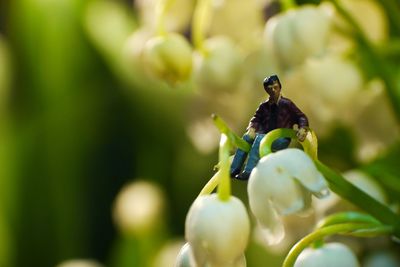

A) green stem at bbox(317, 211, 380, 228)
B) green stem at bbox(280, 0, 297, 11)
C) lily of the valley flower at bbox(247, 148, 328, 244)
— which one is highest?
green stem at bbox(280, 0, 297, 11)

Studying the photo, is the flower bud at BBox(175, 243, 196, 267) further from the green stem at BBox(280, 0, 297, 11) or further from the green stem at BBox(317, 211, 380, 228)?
the green stem at BBox(280, 0, 297, 11)

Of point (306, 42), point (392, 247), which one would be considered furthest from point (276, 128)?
point (392, 247)

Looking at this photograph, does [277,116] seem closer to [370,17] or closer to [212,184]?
[212,184]

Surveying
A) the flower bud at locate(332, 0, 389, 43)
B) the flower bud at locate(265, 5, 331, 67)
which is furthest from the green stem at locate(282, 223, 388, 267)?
the flower bud at locate(332, 0, 389, 43)

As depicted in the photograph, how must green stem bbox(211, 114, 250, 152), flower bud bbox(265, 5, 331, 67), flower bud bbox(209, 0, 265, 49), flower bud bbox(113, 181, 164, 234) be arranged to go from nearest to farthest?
green stem bbox(211, 114, 250, 152)
flower bud bbox(265, 5, 331, 67)
flower bud bbox(209, 0, 265, 49)
flower bud bbox(113, 181, 164, 234)

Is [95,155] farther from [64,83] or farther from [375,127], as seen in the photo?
[375,127]

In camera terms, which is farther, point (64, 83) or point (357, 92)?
point (64, 83)

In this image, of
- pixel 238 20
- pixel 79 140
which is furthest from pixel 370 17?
pixel 79 140

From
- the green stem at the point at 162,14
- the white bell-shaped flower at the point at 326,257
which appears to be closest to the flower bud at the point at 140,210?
the green stem at the point at 162,14

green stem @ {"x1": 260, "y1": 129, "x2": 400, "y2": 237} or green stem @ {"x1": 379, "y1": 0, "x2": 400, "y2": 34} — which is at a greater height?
green stem @ {"x1": 379, "y1": 0, "x2": 400, "y2": 34}
